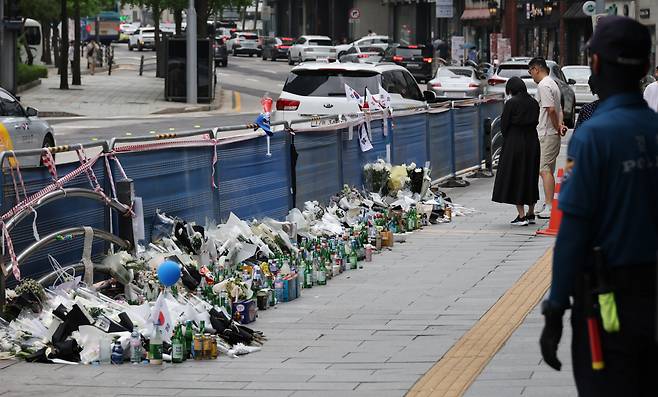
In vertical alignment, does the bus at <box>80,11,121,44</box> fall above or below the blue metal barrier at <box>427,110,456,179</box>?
above

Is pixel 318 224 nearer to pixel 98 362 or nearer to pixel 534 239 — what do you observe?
pixel 534 239

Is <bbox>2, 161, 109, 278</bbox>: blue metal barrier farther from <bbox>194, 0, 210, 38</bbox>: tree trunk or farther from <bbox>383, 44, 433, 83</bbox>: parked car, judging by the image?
<bbox>383, 44, 433, 83</bbox>: parked car

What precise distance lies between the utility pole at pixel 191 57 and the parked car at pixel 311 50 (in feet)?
98.4

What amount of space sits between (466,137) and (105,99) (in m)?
24.0

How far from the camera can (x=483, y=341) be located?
868 cm

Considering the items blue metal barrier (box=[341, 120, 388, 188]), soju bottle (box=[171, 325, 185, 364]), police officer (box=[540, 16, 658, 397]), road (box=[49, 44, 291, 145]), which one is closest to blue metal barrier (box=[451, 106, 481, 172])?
blue metal barrier (box=[341, 120, 388, 188])

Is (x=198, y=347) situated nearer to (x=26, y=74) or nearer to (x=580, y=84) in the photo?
(x=580, y=84)

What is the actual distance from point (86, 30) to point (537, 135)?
82.6 m

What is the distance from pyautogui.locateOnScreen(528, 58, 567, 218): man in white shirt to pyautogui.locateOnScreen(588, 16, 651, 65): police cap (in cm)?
1013

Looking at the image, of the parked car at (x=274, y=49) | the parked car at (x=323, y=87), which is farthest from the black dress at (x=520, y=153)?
the parked car at (x=274, y=49)

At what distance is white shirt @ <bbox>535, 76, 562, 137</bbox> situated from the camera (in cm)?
1480

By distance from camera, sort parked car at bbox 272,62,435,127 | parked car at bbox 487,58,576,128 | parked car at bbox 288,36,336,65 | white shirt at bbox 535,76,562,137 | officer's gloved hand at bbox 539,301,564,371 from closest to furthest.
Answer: officer's gloved hand at bbox 539,301,564,371, white shirt at bbox 535,76,562,137, parked car at bbox 272,62,435,127, parked car at bbox 487,58,576,128, parked car at bbox 288,36,336,65

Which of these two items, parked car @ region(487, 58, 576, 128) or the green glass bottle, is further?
parked car @ region(487, 58, 576, 128)

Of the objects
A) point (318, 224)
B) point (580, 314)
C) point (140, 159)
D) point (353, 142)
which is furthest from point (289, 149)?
point (580, 314)
